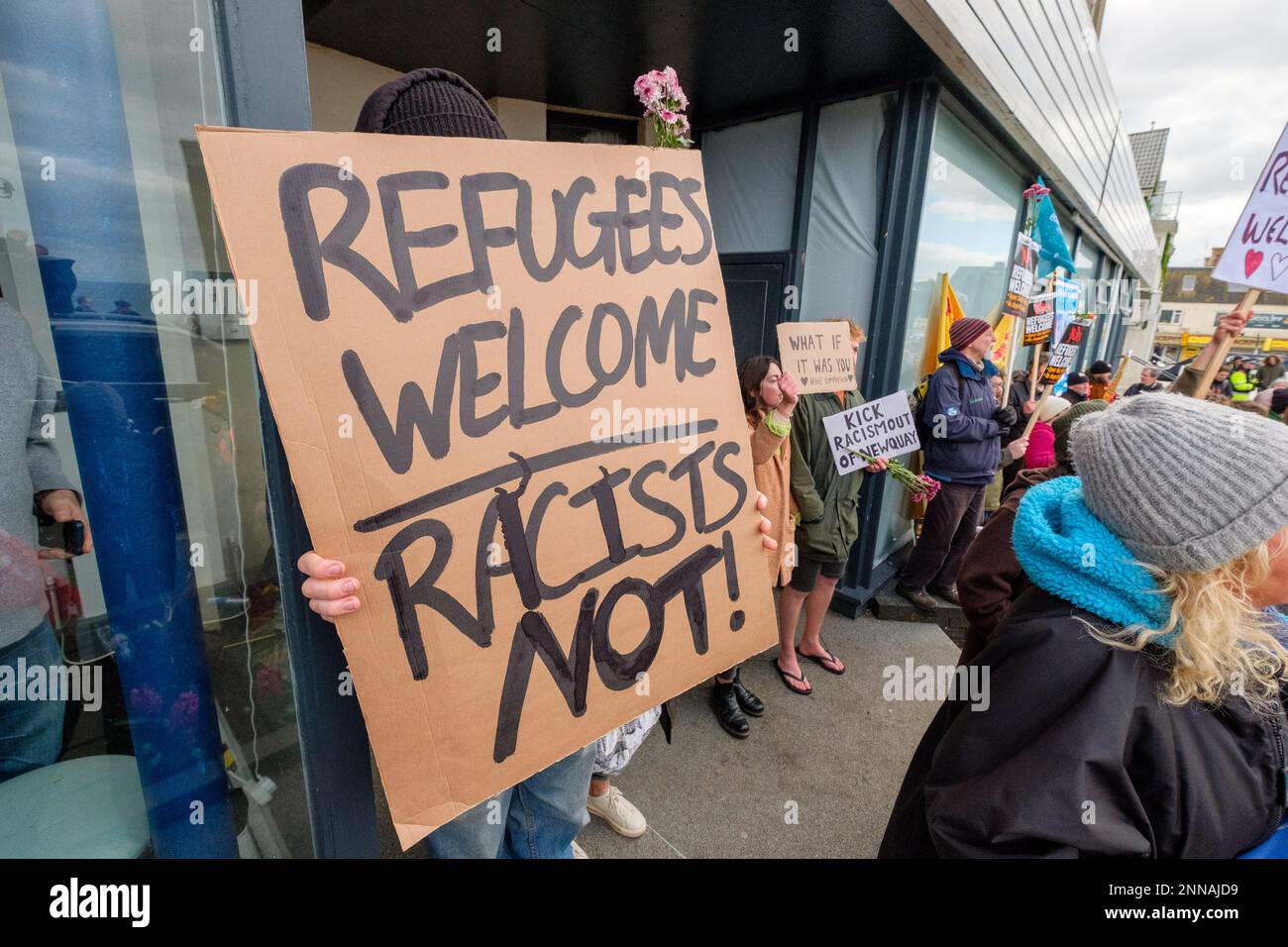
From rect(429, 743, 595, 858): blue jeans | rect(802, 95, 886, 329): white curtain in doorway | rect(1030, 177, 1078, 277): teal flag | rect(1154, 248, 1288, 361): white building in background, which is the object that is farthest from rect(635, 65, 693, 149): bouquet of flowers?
rect(1154, 248, 1288, 361): white building in background

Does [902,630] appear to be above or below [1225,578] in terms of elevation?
below

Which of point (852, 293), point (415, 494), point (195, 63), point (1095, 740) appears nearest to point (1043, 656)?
point (1095, 740)

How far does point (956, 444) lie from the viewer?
12.9 ft

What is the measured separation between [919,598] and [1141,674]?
337cm

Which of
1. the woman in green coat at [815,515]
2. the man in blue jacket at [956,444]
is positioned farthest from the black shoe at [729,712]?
the man in blue jacket at [956,444]

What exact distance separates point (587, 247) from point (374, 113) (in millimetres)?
512

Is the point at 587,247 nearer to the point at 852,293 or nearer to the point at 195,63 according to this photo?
the point at 195,63

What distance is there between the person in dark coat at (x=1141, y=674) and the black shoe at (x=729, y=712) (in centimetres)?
181

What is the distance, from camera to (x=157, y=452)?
45.0 inches

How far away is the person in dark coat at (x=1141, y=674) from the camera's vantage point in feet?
3.12

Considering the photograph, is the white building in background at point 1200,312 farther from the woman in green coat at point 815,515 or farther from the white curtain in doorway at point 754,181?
the woman in green coat at point 815,515

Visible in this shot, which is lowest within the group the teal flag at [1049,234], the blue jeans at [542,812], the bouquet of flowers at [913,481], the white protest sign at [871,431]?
the blue jeans at [542,812]

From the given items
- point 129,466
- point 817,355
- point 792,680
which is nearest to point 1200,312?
point 817,355

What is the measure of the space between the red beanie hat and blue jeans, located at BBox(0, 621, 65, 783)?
4426 millimetres
